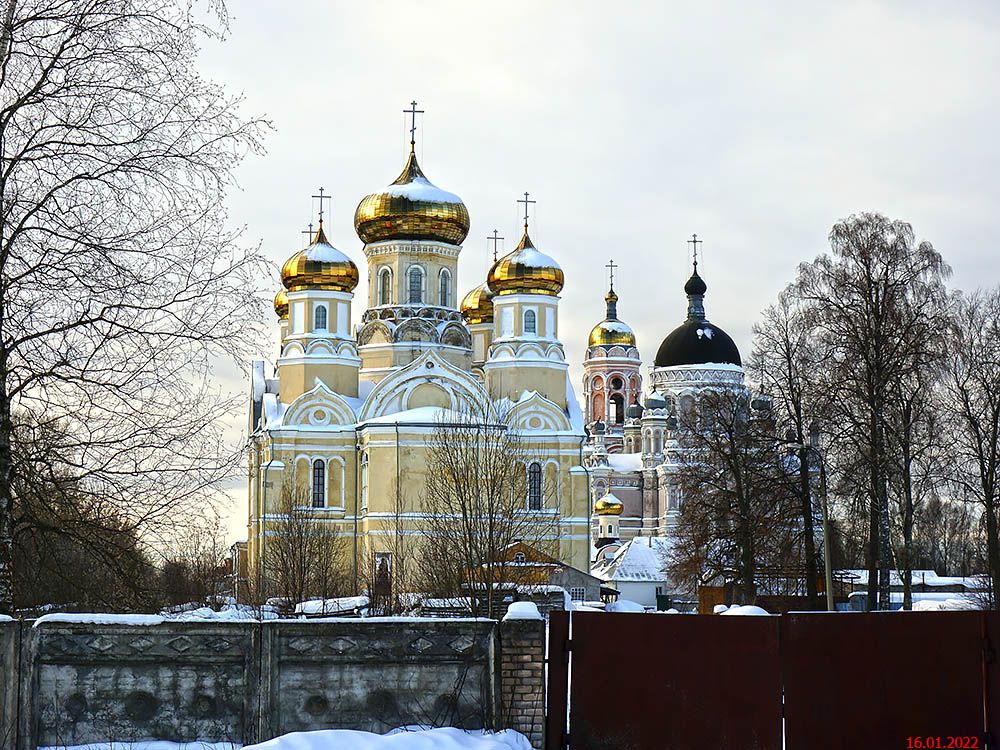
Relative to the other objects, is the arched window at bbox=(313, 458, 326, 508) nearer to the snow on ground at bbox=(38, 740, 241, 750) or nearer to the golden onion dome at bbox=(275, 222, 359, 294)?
the golden onion dome at bbox=(275, 222, 359, 294)

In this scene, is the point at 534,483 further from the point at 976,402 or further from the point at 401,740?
the point at 401,740

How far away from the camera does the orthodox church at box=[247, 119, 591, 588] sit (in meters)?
45.6

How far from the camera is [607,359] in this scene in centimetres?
8994

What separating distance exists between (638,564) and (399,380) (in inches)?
560

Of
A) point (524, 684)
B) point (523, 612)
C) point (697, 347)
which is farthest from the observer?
point (697, 347)

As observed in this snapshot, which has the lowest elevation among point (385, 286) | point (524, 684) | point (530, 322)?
point (524, 684)

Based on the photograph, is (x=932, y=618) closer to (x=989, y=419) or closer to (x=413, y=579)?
(x=989, y=419)

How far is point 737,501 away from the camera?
29.8 m

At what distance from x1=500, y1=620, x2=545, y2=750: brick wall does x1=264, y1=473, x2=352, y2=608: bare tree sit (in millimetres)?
17616

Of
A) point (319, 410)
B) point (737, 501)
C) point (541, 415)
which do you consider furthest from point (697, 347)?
point (737, 501)

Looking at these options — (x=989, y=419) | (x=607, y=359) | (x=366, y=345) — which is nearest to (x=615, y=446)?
(x=607, y=359)

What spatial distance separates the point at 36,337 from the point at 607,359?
265ft

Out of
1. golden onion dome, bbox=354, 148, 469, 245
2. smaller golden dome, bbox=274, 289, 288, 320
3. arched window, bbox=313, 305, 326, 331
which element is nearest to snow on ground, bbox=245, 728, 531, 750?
arched window, bbox=313, 305, 326, 331

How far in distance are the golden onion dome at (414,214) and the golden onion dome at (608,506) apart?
26.5 meters
